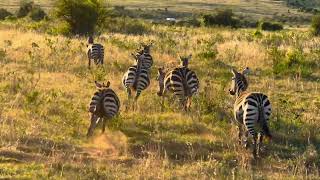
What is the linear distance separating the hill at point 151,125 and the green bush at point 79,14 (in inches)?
455

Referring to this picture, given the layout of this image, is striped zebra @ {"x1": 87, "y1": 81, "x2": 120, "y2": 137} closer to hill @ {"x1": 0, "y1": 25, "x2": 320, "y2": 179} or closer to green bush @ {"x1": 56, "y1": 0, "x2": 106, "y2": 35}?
hill @ {"x1": 0, "y1": 25, "x2": 320, "y2": 179}

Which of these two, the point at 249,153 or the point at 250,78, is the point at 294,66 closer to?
the point at 250,78

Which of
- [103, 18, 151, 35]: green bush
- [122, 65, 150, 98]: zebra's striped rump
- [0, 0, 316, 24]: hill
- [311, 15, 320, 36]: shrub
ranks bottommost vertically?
[0, 0, 316, 24]: hill

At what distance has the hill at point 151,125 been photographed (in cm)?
948

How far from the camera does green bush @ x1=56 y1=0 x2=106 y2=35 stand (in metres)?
33.1

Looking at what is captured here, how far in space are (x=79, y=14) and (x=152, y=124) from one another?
70.9 ft

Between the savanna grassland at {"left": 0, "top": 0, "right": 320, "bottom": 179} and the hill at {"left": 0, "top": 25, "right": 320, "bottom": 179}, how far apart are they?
2 centimetres

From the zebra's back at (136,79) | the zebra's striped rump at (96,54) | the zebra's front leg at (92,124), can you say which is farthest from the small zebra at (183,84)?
the zebra's striped rump at (96,54)

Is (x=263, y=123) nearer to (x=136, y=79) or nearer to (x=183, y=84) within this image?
(x=183, y=84)

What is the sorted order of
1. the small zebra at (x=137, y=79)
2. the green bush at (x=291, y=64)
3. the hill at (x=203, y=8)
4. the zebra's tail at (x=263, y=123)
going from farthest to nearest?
the hill at (x=203, y=8) → the green bush at (x=291, y=64) → the small zebra at (x=137, y=79) → the zebra's tail at (x=263, y=123)

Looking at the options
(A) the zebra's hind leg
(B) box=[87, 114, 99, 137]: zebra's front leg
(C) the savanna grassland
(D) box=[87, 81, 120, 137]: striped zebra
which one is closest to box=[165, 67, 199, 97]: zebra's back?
(C) the savanna grassland

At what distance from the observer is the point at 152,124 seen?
12.6m

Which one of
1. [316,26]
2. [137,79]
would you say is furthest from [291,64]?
[316,26]

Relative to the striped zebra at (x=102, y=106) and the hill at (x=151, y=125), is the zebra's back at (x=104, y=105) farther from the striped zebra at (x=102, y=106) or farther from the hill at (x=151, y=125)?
the hill at (x=151, y=125)
